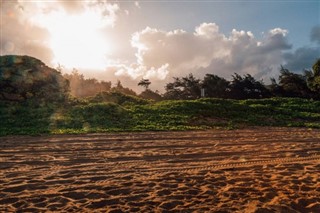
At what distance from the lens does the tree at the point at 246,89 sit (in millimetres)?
32562

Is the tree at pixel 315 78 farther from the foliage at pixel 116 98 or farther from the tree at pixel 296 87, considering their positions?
the foliage at pixel 116 98

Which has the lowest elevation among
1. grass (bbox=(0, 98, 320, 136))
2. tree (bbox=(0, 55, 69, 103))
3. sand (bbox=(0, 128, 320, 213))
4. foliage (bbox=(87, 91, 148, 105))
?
sand (bbox=(0, 128, 320, 213))

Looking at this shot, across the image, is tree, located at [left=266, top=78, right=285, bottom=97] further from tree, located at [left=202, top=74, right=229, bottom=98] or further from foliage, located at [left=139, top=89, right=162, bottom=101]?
foliage, located at [left=139, top=89, right=162, bottom=101]

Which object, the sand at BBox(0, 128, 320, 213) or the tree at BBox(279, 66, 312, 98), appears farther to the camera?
the tree at BBox(279, 66, 312, 98)

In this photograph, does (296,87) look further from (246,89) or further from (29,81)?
(29,81)

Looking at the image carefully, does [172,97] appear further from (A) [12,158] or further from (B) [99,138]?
(A) [12,158]

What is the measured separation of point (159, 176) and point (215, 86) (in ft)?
86.3

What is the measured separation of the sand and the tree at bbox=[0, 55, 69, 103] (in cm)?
948

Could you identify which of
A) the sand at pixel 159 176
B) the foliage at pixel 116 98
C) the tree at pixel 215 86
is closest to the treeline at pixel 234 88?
the tree at pixel 215 86

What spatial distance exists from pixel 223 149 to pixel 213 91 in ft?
75.2

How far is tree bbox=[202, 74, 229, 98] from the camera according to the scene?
32.1 metres

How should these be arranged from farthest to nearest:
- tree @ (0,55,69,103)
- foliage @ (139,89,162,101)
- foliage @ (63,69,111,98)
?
foliage @ (139,89,162,101)
foliage @ (63,69,111,98)
tree @ (0,55,69,103)

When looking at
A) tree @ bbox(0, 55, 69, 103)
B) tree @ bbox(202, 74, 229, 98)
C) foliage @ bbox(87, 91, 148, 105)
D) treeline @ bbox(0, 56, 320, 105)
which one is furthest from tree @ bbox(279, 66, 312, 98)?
tree @ bbox(0, 55, 69, 103)

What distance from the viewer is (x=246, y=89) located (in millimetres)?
32812
